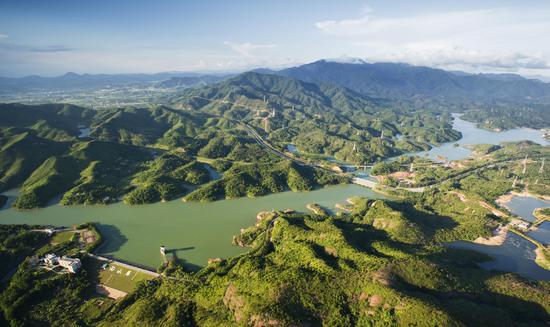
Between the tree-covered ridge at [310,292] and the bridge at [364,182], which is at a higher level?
the tree-covered ridge at [310,292]

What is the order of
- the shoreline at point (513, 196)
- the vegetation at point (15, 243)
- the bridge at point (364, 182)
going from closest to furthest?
the vegetation at point (15, 243) → the shoreline at point (513, 196) → the bridge at point (364, 182)

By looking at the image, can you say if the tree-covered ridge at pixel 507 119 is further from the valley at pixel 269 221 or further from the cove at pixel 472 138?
the valley at pixel 269 221

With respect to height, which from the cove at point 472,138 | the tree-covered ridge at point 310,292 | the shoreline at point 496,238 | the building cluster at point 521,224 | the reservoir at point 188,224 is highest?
the tree-covered ridge at point 310,292

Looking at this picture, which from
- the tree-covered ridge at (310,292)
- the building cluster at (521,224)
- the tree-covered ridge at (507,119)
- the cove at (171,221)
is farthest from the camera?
the tree-covered ridge at (507,119)

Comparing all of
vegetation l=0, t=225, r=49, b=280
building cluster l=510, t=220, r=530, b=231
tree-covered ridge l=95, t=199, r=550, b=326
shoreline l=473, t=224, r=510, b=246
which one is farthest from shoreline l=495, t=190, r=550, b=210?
vegetation l=0, t=225, r=49, b=280

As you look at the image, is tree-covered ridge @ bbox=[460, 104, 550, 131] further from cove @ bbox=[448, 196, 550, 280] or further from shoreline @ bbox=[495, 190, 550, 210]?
cove @ bbox=[448, 196, 550, 280]

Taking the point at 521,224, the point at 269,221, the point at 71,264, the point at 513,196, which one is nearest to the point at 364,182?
the point at 521,224

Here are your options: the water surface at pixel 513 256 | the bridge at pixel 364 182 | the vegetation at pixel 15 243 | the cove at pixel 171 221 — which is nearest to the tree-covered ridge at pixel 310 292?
the vegetation at pixel 15 243

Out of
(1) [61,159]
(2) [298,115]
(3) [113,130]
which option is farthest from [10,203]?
(2) [298,115]
